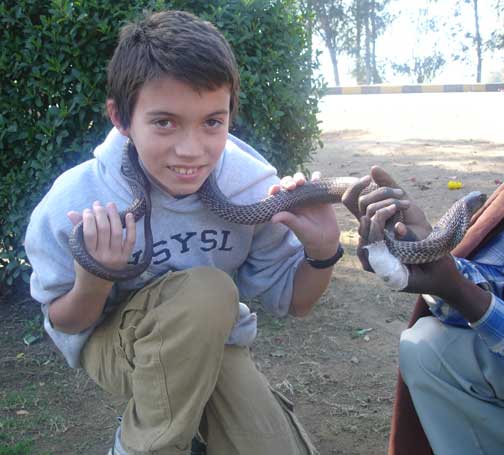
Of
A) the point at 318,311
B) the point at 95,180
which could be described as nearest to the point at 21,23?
the point at 95,180

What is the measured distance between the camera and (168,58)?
2.42 m

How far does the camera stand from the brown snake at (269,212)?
2.35m

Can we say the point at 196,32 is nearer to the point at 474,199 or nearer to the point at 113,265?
the point at 113,265

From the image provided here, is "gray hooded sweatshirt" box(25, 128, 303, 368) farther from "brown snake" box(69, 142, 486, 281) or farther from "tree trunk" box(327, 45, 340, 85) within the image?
"tree trunk" box(327, 45, 340, 85)

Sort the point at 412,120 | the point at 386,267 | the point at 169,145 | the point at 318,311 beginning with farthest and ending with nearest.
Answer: the point at 412,120 → the point at 318,311 → the point at 169,145 → the point at 386,267

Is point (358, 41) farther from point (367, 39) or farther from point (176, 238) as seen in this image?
point (176, 238)

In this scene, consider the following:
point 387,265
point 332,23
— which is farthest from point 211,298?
point 332,23

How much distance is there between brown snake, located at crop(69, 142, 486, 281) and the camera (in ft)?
7.72

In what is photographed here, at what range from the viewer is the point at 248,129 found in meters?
4.58

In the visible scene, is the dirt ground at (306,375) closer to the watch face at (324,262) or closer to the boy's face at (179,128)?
the watch face at (324,262)

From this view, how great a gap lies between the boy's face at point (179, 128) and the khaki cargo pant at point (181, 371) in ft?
1.32

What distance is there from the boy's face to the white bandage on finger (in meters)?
0.70

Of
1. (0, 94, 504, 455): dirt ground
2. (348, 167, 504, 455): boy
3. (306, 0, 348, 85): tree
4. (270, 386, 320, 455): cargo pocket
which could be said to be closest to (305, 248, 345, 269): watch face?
(348, 167, 504, 455): boy

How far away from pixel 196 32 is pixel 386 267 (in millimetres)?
1119
